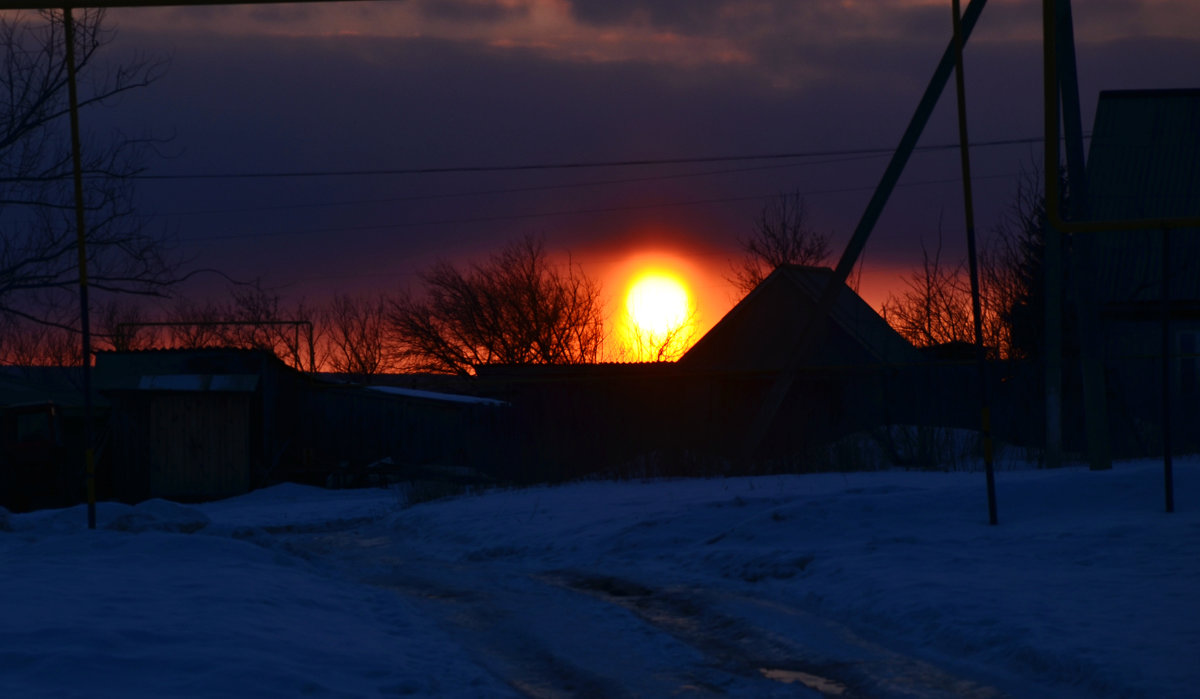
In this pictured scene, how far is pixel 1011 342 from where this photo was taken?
1382 inches

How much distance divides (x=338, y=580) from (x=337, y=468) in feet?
58.6

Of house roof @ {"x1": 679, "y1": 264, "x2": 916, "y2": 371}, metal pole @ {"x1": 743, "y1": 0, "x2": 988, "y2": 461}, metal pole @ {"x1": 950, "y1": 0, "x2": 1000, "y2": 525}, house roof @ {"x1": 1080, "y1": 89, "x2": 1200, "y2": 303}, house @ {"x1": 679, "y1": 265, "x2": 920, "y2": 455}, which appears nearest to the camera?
metal pole @ {"x1": 950, "y1": 0, "x2": 1000, "y2": 525}

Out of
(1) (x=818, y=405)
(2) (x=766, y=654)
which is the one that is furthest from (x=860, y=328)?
A: (2) (x=766, y=654)

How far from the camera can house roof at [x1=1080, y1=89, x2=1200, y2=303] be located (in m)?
27.8

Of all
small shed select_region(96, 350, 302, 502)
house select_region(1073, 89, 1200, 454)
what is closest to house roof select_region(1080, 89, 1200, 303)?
house select_region(1073, 89, 1200, 454)

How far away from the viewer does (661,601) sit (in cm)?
939

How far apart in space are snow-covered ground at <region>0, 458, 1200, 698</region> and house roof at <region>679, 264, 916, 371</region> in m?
18.5

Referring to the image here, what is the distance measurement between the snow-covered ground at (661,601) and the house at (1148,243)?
1153 cm

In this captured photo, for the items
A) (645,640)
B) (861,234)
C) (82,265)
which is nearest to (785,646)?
(645,640)

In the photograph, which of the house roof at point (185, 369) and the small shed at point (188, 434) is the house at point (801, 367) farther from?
the small shed at point (188, 434)

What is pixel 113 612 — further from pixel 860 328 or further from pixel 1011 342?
pixel 1011 342

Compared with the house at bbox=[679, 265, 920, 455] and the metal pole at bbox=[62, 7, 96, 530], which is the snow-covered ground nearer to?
the metal pole at bbox=[62, 7, 96, 530]

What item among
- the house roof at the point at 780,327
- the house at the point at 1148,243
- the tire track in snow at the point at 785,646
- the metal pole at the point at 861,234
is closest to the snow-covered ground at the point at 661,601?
the tire track in snow at the point at 785,646

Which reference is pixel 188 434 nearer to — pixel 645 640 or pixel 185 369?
pixel 185 369
